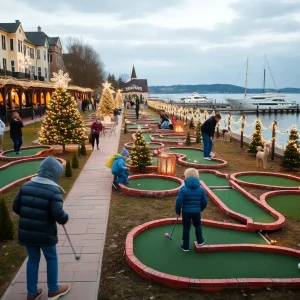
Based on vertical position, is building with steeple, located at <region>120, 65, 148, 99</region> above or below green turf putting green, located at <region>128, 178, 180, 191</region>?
above

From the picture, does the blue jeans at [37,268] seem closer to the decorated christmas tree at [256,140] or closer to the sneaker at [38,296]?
the sneaker at [38,296]

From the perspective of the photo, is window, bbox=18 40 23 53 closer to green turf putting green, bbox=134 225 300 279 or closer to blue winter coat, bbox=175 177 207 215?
green turf putting green, bbox=134 225 300 279

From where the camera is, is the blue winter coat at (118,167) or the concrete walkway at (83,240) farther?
the blue winter coat at (118,167)

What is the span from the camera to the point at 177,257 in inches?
200

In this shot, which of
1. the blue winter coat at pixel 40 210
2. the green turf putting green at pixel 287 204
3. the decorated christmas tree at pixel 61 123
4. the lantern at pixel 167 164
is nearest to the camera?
the blue winter coat at pixel 40 210

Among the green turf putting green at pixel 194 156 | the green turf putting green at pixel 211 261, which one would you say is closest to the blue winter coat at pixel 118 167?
the green turf putting green at pixel 211 261

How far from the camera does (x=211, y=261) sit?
16.3 feet

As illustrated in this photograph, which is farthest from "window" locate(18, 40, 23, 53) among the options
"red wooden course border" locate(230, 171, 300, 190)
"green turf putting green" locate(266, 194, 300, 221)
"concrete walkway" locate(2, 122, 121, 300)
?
"green turf putting green" locate(266, 194, 300, 221)

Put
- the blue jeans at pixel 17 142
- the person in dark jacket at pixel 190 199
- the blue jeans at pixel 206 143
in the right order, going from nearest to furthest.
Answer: the person in dark jacket at pixel 190 199, the blue jeans at pixel 206 143, the blue jeans at pixel 17 142

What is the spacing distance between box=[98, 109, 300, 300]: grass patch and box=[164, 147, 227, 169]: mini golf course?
1.08m

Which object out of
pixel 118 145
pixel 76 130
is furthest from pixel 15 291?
pixel 118 145

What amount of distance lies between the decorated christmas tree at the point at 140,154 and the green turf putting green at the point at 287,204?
13.7 ft

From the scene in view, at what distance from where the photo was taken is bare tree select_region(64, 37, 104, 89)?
56.8 m

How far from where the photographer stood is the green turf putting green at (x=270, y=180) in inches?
377
